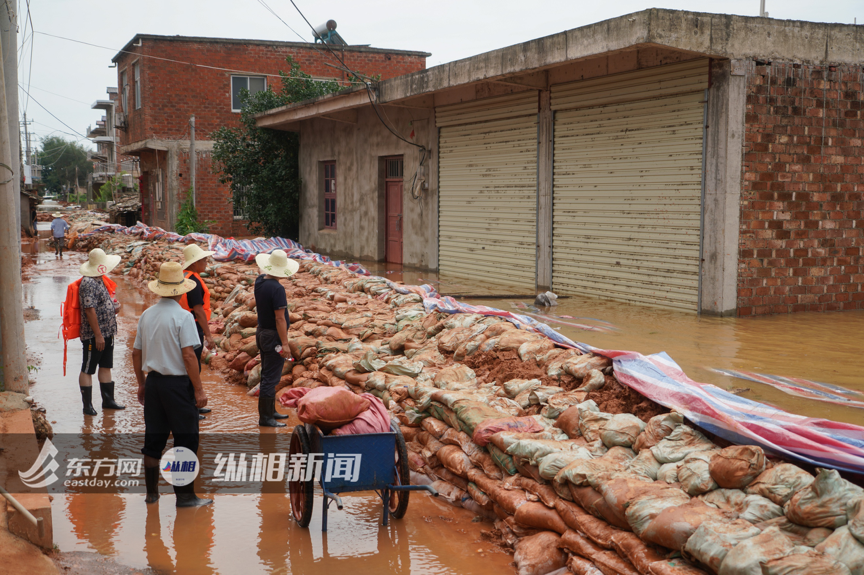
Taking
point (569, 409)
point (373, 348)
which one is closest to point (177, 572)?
point (569, 409)

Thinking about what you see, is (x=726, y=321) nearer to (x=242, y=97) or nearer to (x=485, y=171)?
(x=485, y=171)

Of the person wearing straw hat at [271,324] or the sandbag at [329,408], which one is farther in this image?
the person wearing straw hat at [271,324]

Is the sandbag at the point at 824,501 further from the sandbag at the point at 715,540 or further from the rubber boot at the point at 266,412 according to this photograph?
the rubber boot at the point at 266,412

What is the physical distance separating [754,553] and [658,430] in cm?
135

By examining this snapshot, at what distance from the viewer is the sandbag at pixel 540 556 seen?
4277 millimetres

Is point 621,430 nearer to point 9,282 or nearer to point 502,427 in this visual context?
point 502,427

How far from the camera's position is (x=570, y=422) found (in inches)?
207

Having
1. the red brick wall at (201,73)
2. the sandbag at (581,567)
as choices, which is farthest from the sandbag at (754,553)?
the red brick wall at (201,73)

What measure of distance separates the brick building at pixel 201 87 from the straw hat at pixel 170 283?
23.4 metres

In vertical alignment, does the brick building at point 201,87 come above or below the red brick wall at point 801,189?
above

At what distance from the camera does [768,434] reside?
13.5ft

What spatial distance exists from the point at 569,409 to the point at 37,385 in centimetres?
657

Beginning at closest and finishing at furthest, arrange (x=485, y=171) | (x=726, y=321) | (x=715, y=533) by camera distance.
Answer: (x=715, y=533)
(x=726, y=321)
(x=485, y=171)

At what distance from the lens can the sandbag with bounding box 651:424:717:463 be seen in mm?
4406
